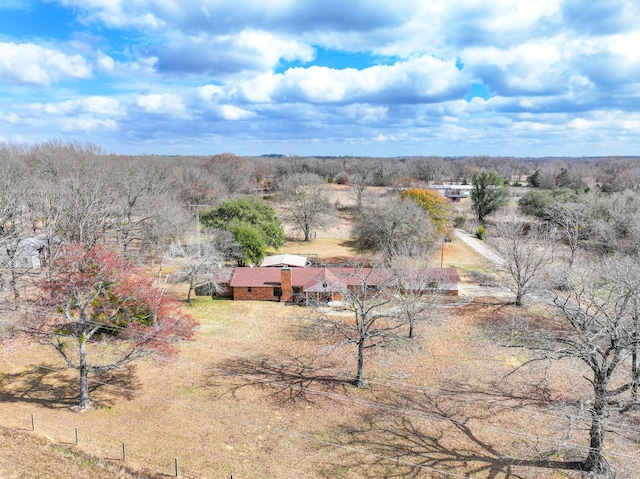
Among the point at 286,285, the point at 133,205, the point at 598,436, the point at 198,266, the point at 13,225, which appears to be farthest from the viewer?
the point at 133,205

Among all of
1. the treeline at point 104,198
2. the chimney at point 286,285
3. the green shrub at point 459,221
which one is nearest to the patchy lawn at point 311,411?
the chimney at point 286,285

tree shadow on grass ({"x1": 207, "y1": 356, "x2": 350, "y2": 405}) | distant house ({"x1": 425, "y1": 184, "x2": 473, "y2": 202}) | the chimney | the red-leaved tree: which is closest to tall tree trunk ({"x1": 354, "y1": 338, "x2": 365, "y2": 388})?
tree shadow on grass ({"x1": 207, "y1": 356, "x2": 350, "y2": 405})

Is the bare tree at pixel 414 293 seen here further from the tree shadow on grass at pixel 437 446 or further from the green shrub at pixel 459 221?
the green shrub at pixel 459 221

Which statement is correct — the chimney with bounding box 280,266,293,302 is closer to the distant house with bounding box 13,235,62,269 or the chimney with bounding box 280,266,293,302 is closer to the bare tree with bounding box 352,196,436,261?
the bare tree with bounding box 352,196,436,261

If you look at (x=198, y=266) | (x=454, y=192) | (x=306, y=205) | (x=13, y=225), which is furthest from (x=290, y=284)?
(x=454, y=192)

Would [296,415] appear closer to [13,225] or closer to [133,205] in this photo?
[13,225]

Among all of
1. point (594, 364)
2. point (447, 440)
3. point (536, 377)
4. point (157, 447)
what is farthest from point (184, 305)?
point (594, 364)
